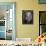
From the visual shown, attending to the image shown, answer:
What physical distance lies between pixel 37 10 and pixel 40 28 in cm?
70

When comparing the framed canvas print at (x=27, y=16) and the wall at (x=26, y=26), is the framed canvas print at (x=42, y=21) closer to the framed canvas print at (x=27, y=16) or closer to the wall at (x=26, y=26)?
the wall at (x=26, y=26)

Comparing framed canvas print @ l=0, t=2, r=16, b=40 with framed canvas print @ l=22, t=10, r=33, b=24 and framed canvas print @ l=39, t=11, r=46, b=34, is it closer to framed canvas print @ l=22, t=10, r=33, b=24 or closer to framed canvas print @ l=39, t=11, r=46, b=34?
framed canvas print @ l=22, t=10, r=33, b=24

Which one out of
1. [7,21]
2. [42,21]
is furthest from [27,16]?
[7,21]

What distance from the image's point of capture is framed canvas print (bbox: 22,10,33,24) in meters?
5.47

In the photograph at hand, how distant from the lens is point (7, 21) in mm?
5582

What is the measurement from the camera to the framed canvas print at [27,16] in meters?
5.47

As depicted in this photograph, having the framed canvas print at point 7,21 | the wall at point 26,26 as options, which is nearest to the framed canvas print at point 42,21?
the wall at point 26,26

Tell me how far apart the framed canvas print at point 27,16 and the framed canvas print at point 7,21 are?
387mm

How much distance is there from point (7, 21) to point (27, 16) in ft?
2.65

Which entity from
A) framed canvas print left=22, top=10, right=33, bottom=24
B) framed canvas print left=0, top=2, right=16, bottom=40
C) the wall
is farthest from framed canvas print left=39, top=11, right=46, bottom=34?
framed canvas print left=0, top=2, right=16, bottom=40

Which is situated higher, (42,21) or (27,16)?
(27,16)

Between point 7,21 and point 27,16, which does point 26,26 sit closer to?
point 27,16

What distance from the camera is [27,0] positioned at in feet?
17.9

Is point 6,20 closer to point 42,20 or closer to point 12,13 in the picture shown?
point 12,13
